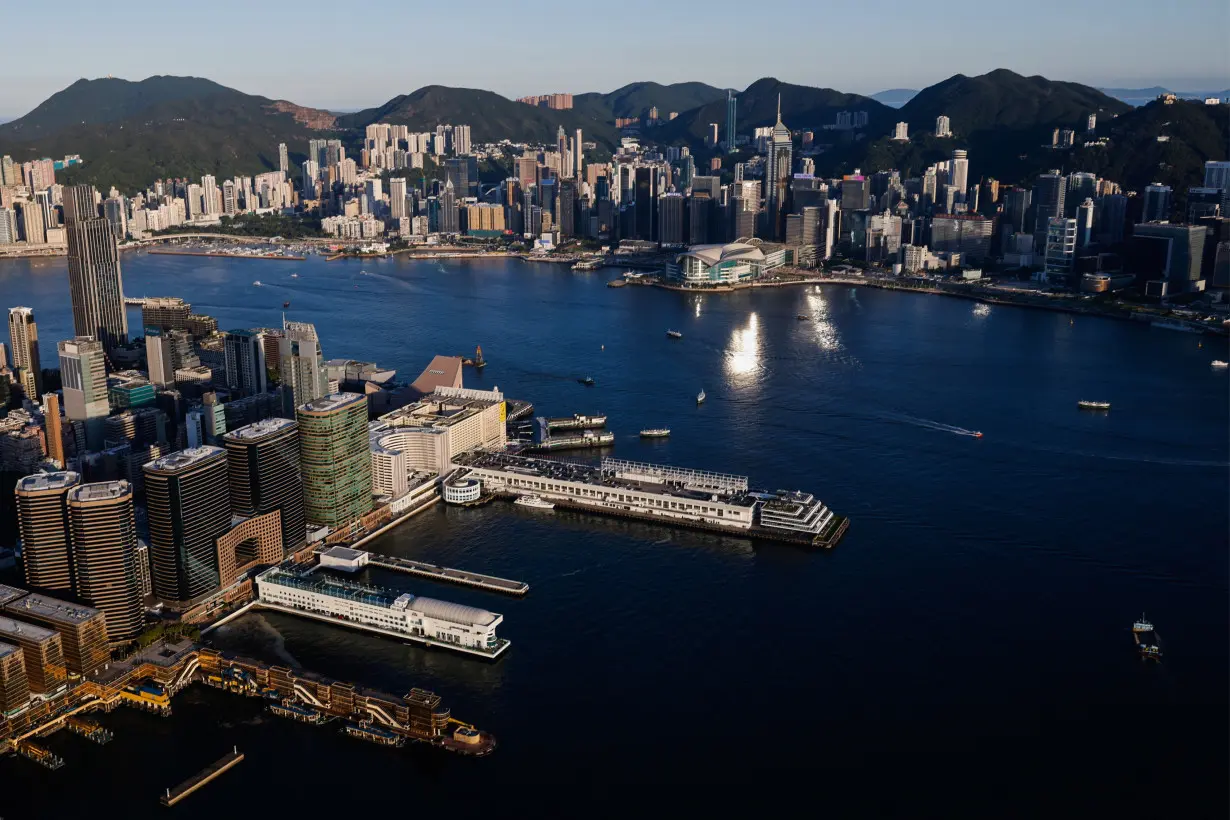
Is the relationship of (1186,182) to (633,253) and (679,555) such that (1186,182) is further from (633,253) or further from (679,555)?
(679,555)

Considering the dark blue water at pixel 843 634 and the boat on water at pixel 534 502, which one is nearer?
the dark blue water at pixel 843 634

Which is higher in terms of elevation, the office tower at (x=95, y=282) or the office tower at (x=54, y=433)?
the office tower at (x=95, y=282)

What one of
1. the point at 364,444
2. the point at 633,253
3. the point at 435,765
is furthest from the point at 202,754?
the point at 633,253

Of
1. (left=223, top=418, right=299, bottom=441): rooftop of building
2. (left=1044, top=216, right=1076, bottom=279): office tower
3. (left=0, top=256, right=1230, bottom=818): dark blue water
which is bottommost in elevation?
(left=0, top=256, right=1230, bottom=818): dark blue water

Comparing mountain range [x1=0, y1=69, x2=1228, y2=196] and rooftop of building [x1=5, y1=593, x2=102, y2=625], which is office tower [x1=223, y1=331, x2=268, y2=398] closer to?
rooftop of building [x1=5, y1=593, x2=102, y2=625]

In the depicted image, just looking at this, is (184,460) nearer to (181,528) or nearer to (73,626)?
(181,528)

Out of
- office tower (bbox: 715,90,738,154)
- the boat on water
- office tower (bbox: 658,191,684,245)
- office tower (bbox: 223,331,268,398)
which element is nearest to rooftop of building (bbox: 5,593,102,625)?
the boat on water

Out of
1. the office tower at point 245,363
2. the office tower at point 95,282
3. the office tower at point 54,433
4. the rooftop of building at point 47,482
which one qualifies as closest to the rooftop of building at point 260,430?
the rooftop of building at point 47,482

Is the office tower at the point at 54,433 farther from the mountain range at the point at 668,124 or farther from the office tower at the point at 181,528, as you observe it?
the mountain range at the point at 668,124
